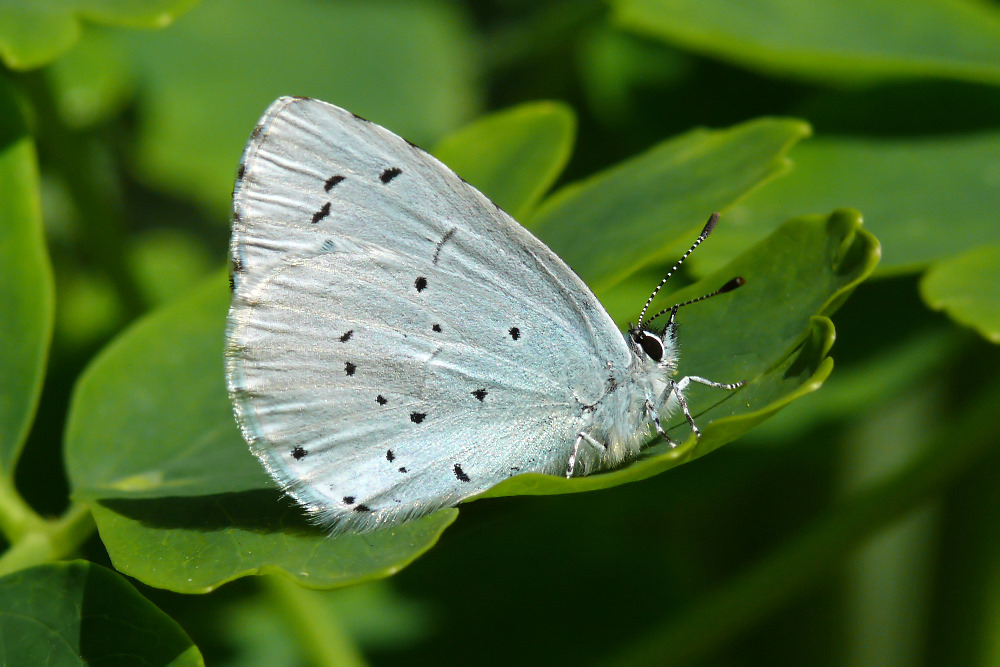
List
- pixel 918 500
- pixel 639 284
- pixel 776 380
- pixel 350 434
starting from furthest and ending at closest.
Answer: pixel 639 284
pixel 918 500
pixel 350 434
pixel 776 380

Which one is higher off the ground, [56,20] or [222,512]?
[56,20]

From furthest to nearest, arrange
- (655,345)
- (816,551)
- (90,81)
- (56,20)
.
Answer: (90,81) < (816,551) < (56,20) < (655,345)

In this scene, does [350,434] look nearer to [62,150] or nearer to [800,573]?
[800,573]

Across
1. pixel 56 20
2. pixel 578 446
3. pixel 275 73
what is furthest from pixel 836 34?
pixel 275 73

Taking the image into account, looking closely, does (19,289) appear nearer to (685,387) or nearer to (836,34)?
(685,387)

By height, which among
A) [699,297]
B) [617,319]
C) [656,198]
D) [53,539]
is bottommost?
[53,539]

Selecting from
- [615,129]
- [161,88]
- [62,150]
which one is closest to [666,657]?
[615,129]
